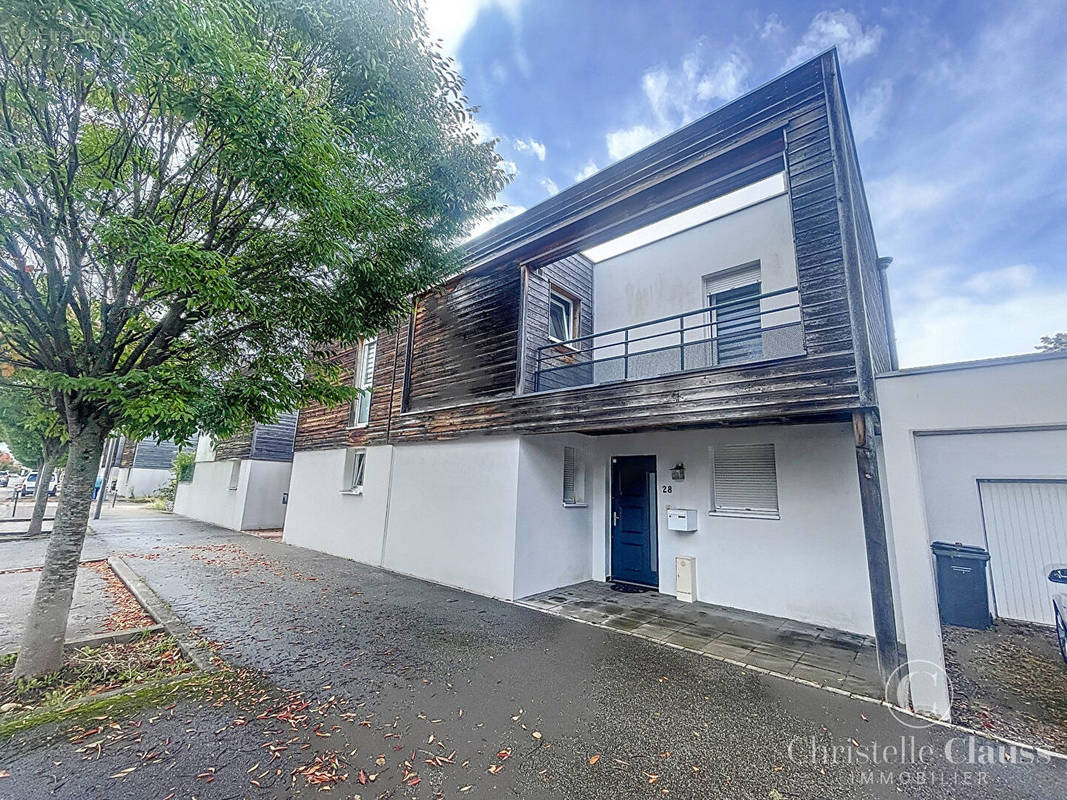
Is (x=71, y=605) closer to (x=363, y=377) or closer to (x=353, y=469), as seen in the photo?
(x=353, y=469)

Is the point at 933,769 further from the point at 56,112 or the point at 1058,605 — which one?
the point at 56,112

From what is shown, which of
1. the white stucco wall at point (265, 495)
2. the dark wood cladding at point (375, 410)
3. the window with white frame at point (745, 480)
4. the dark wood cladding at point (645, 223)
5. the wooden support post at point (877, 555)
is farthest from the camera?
the white stucco wall at point (265, 495)

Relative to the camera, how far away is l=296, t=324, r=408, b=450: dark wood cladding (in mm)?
9508

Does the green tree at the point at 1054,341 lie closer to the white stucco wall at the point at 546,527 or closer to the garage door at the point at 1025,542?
the garage door at the point at 1025,542

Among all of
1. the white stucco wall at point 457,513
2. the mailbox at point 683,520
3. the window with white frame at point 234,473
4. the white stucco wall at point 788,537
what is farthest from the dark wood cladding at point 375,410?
the window with white frame at point 234,473

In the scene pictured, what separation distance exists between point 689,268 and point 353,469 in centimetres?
896

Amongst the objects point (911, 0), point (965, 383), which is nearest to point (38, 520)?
point (965, 383)

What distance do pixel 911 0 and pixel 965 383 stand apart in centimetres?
688

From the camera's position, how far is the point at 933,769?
2764 mm

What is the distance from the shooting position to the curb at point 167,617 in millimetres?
4129

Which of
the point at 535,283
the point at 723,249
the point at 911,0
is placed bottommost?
the point at 535,283

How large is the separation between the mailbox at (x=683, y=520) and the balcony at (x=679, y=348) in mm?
2243

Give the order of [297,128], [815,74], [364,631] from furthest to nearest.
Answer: [364,631] → [815,74] → [297,128]

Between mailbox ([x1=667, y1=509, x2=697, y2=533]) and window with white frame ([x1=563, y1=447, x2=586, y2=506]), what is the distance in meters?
→ 1.78
